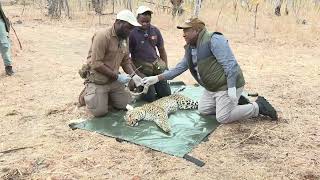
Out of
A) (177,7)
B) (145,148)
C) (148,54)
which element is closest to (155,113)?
(145,148)

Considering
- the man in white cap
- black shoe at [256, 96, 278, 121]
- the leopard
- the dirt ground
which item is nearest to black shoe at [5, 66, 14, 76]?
the dirt ground

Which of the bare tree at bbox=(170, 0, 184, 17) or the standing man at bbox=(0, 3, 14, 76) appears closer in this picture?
the standing man at bbox=(0, 3, 14, 76)

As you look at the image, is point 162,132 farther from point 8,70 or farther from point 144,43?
point 8,70

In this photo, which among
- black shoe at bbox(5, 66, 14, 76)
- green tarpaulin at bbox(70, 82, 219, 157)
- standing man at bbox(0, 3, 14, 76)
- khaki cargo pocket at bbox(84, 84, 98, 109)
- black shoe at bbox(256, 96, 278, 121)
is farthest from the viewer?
black shoe at bbox(5, 66, 14, 76)

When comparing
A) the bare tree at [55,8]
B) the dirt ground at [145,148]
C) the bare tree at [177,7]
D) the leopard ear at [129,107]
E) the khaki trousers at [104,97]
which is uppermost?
the bare tree at [177,7]

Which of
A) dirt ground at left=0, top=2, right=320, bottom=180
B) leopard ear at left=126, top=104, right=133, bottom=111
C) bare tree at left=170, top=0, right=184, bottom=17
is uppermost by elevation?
bare tree at left=170, top=0, right=184, bottom=17

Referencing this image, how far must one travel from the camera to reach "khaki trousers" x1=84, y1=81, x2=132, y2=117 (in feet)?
17.0

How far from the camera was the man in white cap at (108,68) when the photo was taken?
490 cm

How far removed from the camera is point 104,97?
5.25m

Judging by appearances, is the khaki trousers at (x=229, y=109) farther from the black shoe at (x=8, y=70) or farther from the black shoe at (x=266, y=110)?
the black shoe at (x=8, y=70)

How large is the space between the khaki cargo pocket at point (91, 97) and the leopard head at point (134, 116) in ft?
1.50

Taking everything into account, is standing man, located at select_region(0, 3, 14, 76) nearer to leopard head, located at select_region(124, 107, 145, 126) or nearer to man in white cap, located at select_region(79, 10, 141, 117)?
man in white cap, located at select_region(79, 10, 141, 117)

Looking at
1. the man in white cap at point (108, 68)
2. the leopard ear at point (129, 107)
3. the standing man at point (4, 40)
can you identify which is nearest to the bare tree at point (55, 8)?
the standing man at point (4, 40)

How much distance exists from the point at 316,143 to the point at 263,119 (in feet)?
2.64
